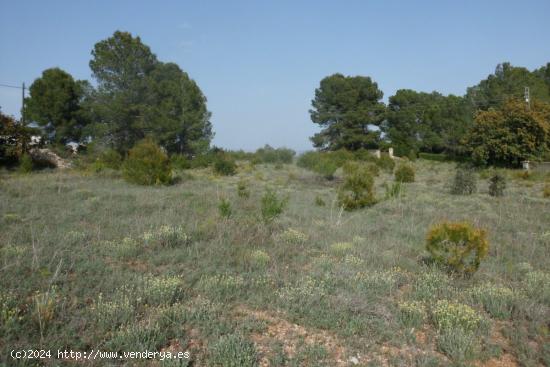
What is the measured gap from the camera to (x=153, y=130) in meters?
29.3

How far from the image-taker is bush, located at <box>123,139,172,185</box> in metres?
16.0

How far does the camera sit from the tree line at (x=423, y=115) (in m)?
32.5

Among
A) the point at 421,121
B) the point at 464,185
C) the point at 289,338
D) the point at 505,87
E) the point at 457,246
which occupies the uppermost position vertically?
the point at 505,87

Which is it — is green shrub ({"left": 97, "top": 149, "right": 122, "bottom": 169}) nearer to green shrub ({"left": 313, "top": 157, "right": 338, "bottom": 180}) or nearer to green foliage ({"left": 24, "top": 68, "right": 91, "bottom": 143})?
green foliage ({"left": 24, "top": 68, "right": 91, "bottom": 143})

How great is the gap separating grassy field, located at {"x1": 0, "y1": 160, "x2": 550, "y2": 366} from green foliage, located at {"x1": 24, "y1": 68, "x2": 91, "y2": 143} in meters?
25.2

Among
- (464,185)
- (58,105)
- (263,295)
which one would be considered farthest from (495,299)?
(58,105)

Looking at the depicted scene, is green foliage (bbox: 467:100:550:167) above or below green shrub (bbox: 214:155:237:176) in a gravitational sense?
above

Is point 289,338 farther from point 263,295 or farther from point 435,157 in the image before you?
point 435,157

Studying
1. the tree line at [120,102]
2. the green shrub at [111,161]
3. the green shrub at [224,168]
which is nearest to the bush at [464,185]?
the green shrub at [224,168]

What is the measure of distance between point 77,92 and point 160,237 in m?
29.4

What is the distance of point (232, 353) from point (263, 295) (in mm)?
1280

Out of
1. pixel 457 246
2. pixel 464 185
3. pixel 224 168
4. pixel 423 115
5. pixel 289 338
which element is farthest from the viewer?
pixel 423 115

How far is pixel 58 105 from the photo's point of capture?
29047 millimetres

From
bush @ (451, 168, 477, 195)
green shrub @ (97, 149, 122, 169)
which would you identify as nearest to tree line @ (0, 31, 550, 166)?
green shrub @ (97, 149, 122, 169)
